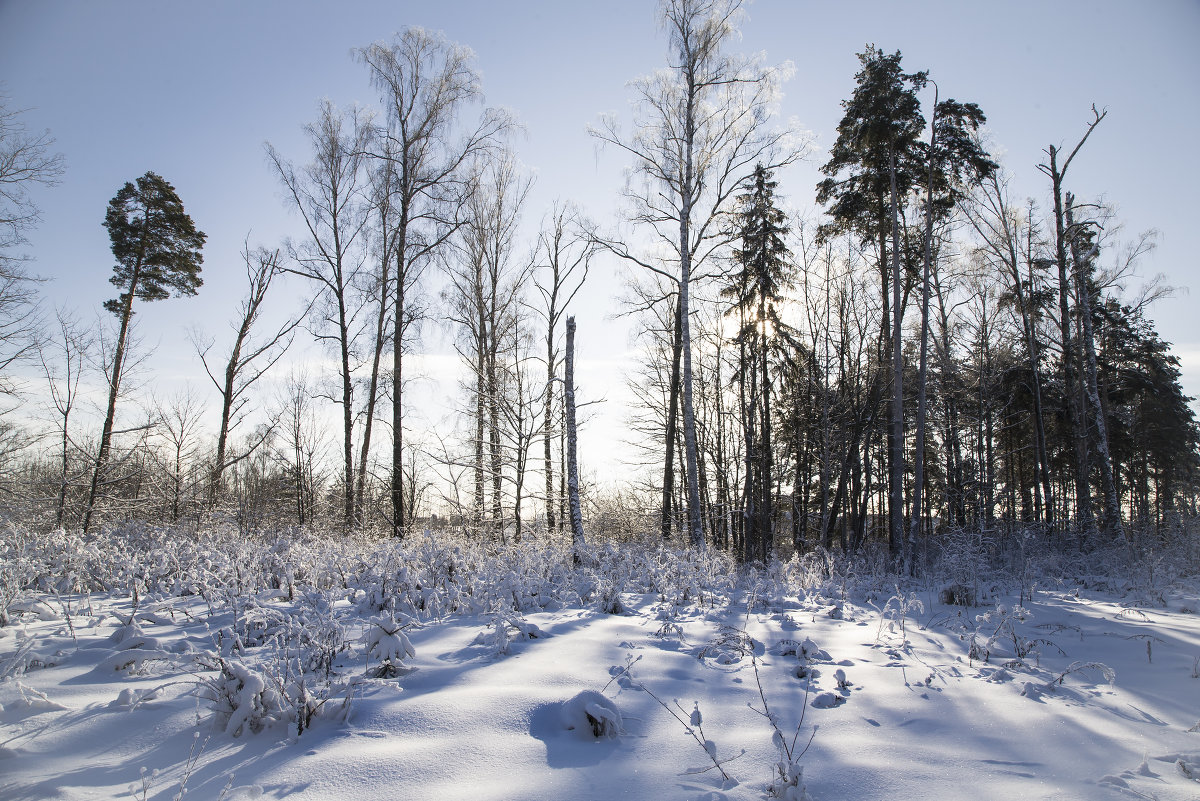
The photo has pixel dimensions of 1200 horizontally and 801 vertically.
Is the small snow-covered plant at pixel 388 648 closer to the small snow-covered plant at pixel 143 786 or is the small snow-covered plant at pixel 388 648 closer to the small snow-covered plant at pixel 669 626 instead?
the small snow-covered plant at pixel 143 786

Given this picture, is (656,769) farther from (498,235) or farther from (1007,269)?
(1007,269)

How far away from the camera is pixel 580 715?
2.63 m

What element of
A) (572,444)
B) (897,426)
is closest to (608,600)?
(572,444)

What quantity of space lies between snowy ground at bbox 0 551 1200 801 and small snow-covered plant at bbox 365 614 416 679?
16 mm

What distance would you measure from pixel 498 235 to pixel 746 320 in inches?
336

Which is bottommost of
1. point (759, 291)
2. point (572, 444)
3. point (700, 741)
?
point (700, 741)

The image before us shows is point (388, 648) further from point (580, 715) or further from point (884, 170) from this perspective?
point (884, 170)

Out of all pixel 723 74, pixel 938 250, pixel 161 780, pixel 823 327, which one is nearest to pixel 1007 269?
pixel 938 250

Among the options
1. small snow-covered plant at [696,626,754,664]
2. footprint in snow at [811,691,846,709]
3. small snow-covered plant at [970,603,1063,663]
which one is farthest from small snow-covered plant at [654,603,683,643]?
small snow-covered plant at [970,603,1063,663]

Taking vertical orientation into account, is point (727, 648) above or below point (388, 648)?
below

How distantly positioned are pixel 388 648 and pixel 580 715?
56.0 inches

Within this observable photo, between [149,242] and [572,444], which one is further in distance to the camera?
[149,242]

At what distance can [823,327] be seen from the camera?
16406 millimetres

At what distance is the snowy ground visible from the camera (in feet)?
7.00
